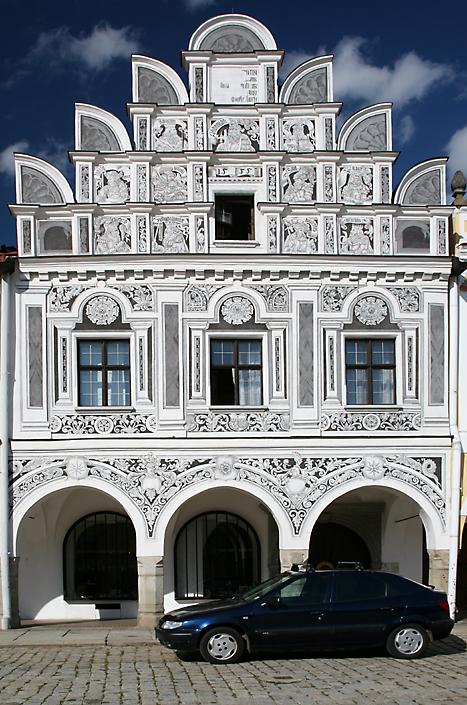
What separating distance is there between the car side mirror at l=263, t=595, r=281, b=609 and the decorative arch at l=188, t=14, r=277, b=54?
474 inches

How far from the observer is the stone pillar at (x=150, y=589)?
1889 cm

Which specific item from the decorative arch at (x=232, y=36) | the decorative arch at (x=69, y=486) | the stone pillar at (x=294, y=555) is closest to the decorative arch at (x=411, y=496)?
the stone pillar at (x=294, y=555)

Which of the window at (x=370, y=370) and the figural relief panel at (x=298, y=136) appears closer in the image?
the window at (x=370, y=370)

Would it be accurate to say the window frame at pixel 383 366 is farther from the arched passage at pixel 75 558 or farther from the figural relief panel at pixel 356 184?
the arched passage at pixel 75 558

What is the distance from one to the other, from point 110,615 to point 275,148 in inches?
440

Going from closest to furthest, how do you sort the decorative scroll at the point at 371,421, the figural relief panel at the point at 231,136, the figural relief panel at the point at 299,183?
the decorative scroll at the point at 371,421 → the figural relief panel at the point at 299,183 → the figural relief panel at the point at 231,136

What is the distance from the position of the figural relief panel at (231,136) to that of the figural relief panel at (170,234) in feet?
6.17

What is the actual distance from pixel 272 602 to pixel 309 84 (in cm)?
1166

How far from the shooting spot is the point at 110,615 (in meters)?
21.3

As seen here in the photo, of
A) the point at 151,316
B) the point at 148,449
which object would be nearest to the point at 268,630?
the point at 148,449

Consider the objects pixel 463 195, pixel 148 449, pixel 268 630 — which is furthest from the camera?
pixel 463 195

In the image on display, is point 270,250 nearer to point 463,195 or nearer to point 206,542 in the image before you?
point 463,195

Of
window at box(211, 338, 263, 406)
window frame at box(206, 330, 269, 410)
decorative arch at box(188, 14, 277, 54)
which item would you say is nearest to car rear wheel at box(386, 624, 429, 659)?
window frame at box(206, 330, 269, 410)

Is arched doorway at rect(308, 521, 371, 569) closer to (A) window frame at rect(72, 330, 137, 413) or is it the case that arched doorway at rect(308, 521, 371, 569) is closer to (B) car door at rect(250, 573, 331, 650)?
(A) window frame at rect(72, 330, 137, 413)
